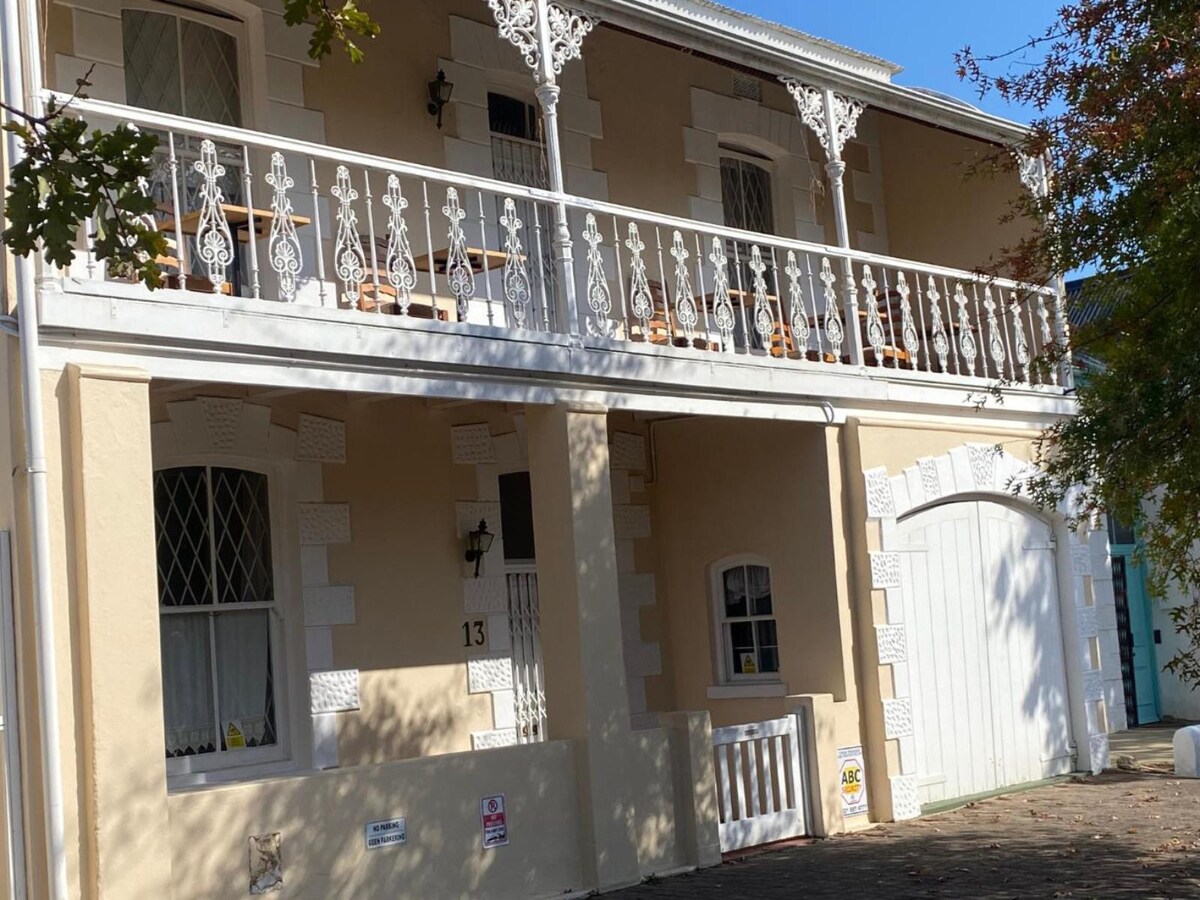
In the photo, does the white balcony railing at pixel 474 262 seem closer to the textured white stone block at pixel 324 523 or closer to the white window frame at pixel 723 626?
the textured white stone block at pixel 324 523

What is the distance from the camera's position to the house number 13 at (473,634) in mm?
11281

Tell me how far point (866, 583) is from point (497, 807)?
395 centimetres

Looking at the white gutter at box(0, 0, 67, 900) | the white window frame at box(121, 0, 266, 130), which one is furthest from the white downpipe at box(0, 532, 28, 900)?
the white window frame at box(121, 0, 266, 130)

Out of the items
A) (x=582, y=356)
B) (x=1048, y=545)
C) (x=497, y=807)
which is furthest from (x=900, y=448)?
(x=497, y=807)

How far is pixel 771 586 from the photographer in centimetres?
1233

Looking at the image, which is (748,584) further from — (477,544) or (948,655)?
(477,544)

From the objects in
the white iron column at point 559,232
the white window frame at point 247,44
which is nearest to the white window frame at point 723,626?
the white iron column at point 559,232

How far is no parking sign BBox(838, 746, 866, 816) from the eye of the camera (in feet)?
37.9

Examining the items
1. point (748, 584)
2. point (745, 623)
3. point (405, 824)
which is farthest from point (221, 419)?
point (745, 623)

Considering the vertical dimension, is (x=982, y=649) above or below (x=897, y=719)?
above

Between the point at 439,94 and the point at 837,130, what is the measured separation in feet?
9.93

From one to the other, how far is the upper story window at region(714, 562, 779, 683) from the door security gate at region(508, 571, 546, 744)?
1.69 m

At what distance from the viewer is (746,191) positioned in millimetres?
14617

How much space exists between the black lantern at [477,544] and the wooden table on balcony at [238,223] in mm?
2365
